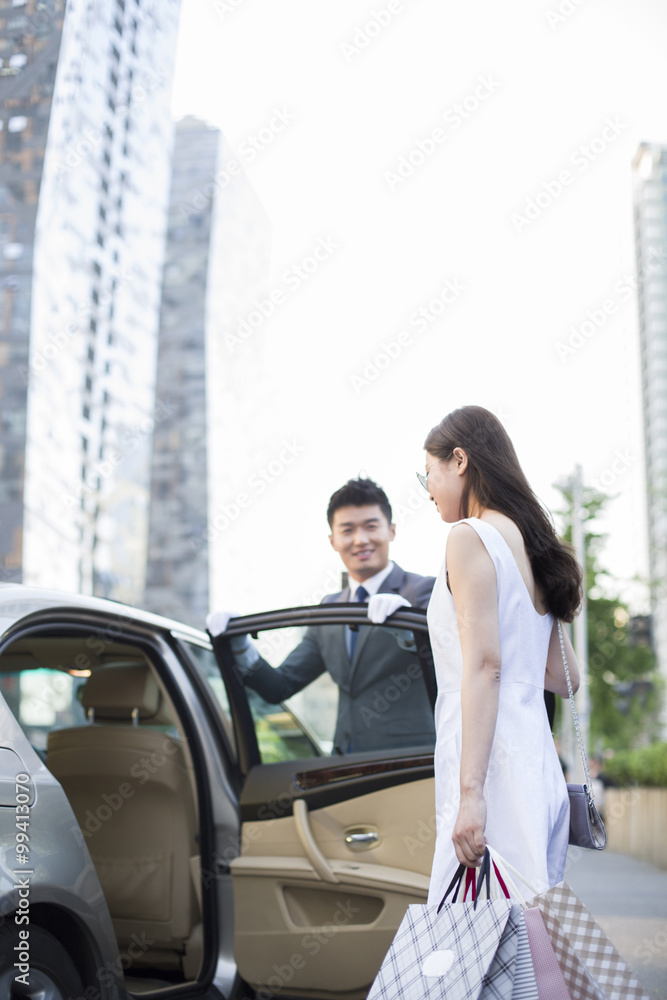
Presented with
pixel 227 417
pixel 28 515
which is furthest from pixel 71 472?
pixel 227 417

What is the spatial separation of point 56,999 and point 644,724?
28447 millimetres

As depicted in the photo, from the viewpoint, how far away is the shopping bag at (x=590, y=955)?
6.18 ft

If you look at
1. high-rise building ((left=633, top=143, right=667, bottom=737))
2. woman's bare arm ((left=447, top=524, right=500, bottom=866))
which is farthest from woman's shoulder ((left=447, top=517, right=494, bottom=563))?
high-rise building ((left=633, top=143, right=667, bottom=737))

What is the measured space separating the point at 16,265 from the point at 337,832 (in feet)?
123

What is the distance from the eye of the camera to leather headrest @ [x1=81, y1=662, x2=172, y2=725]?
3.89 meters

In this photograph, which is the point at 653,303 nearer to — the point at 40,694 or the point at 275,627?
the point at 40,694

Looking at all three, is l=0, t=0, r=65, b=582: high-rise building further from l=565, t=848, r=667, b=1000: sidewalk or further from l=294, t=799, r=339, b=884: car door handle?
l=294, t=799, r=339, b=884: car door handle

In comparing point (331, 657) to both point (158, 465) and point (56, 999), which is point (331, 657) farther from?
point (158, 465)

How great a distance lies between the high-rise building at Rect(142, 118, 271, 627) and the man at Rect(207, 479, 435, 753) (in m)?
51.0

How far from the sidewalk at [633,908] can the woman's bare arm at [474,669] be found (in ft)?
4.37

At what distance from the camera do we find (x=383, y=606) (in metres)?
3.12

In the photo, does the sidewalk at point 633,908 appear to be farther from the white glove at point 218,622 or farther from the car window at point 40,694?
the car window at point 40,694

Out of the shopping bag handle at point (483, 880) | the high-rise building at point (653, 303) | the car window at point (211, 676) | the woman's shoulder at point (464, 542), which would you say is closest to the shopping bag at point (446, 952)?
the shopping bag handle at point (483, 880)

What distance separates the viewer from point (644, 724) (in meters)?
28.4
